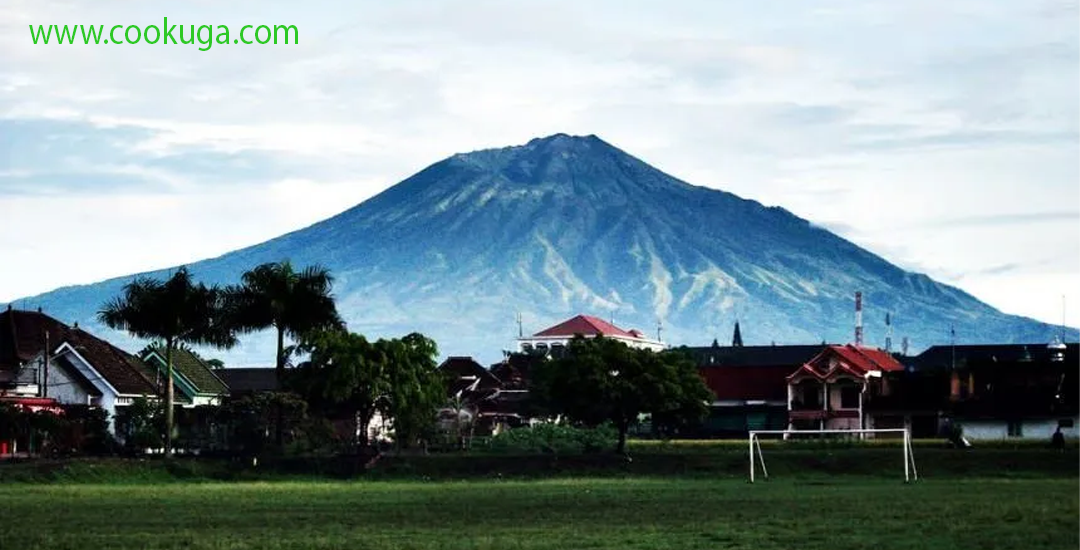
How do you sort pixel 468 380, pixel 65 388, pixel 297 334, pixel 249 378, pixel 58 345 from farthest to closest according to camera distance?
pixel 468 380 < pixel 249 378 < pixel 58 345 < pixel 65 388 < pixel 297 334

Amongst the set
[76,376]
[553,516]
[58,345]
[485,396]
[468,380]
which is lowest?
[553,516]

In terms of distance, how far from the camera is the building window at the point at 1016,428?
12206 centimetres

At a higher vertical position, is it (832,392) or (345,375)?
(345,375)

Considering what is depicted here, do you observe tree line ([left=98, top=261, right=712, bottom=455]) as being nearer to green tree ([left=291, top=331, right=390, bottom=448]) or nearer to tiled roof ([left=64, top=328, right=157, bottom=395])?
green tree ([left=291, top=331, right=390, bottom=448])

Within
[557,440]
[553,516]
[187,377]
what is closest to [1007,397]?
[557,440]

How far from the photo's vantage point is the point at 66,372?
10944 centimetres

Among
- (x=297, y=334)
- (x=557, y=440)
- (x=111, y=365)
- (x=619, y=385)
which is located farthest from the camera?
(x=111, y=365)

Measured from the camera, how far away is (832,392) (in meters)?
138

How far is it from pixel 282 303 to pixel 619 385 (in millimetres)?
17606

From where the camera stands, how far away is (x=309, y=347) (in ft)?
349

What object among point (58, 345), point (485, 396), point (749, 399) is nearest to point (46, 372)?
point (58, 345)

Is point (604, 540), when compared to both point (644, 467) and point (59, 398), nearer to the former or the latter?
point (644, 467)

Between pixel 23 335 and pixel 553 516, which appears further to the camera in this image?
pixel 23 335

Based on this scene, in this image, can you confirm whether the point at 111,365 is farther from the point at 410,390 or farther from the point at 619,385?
the point at 619,385
